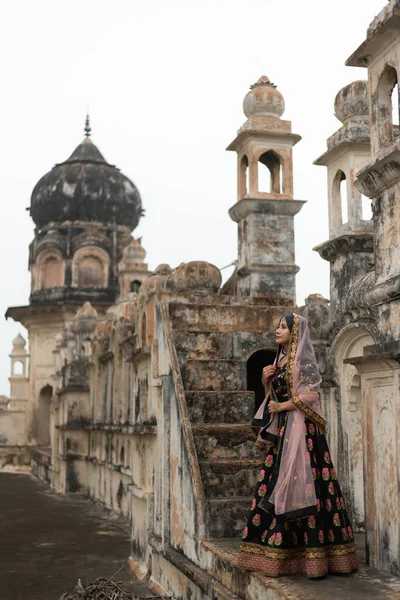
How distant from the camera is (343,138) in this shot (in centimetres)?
1001

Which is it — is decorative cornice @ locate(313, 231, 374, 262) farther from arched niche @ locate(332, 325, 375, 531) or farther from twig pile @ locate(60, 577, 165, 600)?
twig pile @ locate(60, 577, 165, 600)

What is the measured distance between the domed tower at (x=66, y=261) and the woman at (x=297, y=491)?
91.8ft

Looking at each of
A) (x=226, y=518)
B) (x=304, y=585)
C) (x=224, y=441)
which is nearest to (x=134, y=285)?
(x=224, y=441)

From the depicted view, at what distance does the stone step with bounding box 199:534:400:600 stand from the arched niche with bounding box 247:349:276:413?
4074mm

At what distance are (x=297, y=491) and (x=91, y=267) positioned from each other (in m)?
29.9

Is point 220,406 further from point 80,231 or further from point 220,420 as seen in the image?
point 80,231

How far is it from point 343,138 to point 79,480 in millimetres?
13296

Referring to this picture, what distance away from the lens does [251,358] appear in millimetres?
11344

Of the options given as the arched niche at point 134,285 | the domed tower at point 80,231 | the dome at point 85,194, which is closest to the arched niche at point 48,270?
the domed tower at point 80,231

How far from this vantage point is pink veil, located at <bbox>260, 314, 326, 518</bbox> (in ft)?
20.9

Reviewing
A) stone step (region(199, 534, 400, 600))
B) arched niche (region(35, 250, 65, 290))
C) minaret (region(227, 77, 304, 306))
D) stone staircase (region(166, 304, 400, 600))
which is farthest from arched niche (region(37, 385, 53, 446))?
stone step (region(199, 534, 400, 600))

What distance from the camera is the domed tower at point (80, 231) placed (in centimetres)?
3522

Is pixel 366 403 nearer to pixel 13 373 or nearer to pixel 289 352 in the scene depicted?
pixel 289 352

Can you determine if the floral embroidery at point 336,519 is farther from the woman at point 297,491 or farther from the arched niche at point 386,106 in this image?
the arched niche at point 386,106
